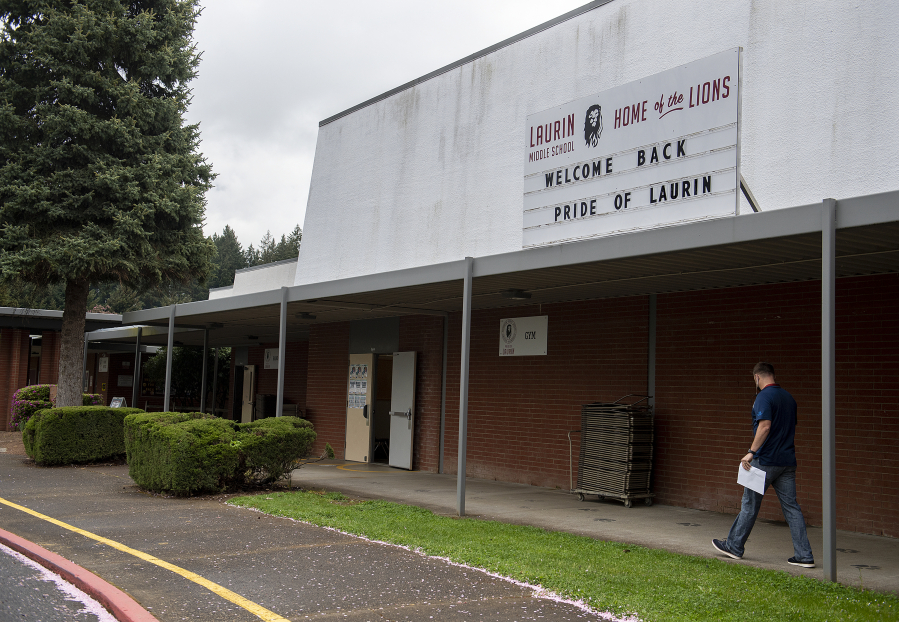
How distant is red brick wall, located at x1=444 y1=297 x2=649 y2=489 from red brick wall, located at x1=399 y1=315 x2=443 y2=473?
331mm

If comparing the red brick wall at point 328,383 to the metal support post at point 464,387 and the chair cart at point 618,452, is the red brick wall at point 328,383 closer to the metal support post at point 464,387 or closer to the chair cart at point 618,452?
the chair cart at point 618,452

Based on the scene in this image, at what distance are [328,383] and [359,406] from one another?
1.66 m

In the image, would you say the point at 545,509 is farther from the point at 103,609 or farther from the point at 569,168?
the point at 103,609

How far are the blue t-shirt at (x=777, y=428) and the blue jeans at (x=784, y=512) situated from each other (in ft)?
0.27

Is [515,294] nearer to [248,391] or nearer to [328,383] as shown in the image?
[328,383]

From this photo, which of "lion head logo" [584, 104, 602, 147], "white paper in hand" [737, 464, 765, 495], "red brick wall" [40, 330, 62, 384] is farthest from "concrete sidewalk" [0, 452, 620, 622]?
"red brick wall" [40, 330, 62, 384]

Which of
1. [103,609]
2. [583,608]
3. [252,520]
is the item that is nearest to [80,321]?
[252,520]

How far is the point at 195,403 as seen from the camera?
3038 cm

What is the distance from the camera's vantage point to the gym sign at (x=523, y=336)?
13.3m

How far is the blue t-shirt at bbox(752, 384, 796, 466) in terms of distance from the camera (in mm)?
7168

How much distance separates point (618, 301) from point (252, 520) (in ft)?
20.5

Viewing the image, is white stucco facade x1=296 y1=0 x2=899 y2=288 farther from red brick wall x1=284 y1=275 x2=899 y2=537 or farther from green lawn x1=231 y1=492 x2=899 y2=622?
green lawn x1=231 y1=492 x2=899 y2=622

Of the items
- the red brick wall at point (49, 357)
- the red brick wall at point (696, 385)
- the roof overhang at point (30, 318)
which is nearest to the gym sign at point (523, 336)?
the red brick wall at point (696, 385)

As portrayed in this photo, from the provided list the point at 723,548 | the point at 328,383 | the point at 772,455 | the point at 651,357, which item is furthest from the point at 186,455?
the point at 328,383
